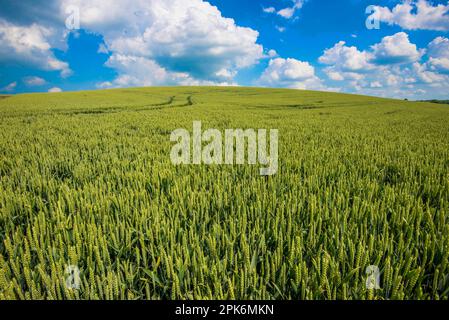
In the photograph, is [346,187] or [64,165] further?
[64,165]

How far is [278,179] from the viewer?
3.44 m

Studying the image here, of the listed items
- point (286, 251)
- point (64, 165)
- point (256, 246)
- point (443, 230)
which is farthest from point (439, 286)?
point (64, 165)

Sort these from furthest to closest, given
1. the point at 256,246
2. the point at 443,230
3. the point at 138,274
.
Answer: the point at 443,230 → the point at 256,246 → the point at 138,274

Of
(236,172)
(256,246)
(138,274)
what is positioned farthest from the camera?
(236,172)

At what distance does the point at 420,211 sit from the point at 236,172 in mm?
2415

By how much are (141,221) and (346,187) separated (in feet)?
8.19

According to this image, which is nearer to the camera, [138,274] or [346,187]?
[138,274]

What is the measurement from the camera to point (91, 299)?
1446 millimetres
